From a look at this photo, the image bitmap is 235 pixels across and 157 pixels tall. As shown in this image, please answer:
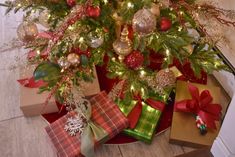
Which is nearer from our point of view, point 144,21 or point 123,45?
point 144,21

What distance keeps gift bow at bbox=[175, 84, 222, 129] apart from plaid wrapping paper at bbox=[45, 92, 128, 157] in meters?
0.28

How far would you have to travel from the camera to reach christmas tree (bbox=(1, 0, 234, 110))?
1088 mm

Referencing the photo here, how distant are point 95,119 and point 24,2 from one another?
1.98 feet

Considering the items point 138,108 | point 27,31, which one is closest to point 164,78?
point 138,108

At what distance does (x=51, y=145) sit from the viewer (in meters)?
1.35

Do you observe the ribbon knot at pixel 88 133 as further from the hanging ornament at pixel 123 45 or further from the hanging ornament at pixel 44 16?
the hanging ornament at pixel 44 16

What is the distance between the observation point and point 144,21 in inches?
38.8

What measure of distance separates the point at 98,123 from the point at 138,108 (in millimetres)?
209

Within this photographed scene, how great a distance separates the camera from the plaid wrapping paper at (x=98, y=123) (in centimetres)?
121

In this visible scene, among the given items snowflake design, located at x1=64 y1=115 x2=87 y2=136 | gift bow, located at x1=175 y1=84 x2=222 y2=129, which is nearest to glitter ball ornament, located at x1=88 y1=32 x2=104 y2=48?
snowflake design, located at x1=64 y1=115 x2=87 y2=136

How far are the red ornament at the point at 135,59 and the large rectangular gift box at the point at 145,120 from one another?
22 cm

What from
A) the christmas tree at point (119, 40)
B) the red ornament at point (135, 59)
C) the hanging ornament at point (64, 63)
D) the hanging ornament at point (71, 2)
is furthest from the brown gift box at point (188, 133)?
the hanging ornament at point (71, 2)

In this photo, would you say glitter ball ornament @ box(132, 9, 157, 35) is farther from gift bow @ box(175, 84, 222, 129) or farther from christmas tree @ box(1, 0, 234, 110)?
gift bow @ box(175, 84, 222, 129)

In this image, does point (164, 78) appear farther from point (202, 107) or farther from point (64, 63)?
point (64, 63)
